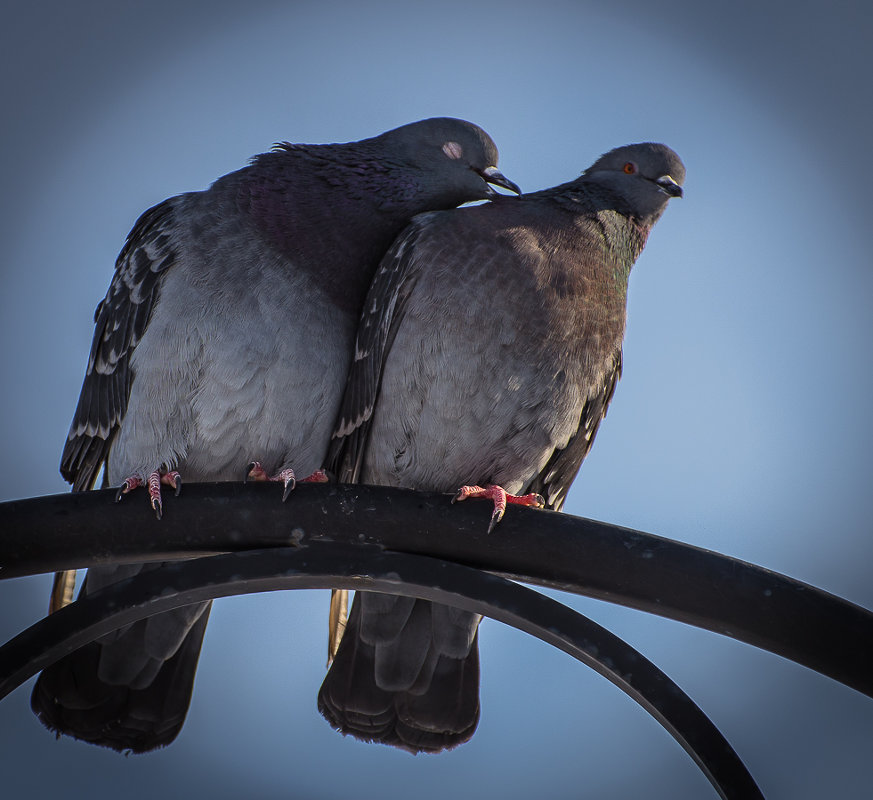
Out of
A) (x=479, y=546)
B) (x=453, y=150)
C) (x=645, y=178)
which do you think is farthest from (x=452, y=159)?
(x=479, y=546)

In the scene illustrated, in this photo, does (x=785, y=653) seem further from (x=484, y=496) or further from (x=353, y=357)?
(x=353, y=357)

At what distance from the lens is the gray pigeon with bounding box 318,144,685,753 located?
140 inches

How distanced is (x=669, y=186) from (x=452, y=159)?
88cm

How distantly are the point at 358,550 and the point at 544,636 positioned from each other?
18.6 inches

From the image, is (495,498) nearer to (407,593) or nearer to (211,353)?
(407,593)

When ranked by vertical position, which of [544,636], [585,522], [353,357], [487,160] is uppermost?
[487,160]

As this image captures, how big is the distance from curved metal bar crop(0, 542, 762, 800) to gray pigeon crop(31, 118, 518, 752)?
1108mm

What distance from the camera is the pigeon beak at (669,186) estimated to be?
4.36 meters

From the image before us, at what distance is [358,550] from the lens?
2.56 meters

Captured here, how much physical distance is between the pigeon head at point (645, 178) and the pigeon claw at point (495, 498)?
4.23ft

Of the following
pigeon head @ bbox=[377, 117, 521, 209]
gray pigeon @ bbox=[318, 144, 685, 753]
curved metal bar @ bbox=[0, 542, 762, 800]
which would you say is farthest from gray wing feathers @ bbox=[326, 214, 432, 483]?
curved metal bar @ bbox=[0, 542, 762, 800]

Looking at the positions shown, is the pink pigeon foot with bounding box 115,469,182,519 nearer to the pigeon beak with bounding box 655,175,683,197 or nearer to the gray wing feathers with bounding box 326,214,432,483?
the gray wing feathers with bounding box 326,214,432,483

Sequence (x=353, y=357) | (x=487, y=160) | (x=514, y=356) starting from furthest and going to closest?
(x=487, y=160) → (x=353, y=357) → (x=514, y=356)

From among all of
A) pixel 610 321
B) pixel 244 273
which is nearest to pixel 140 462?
pixel 244 273
